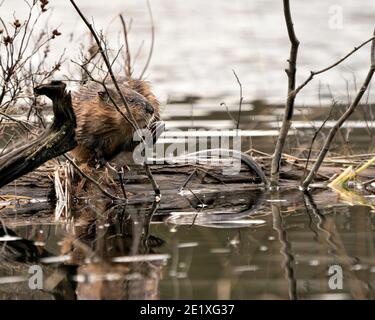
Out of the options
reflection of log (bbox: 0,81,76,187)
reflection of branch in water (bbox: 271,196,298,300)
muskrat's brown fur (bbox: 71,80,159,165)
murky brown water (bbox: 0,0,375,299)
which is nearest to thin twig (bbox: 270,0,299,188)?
murky brown water (bbox: 0,0,375,299)

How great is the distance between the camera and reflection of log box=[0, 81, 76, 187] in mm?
6059

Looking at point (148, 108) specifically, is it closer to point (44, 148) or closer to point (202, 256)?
point (44, 148)

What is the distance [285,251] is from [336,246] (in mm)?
331

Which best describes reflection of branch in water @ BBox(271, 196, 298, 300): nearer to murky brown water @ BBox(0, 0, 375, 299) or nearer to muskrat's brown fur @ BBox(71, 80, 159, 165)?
murky brown water @ BBox(0, 0, 375, 299)

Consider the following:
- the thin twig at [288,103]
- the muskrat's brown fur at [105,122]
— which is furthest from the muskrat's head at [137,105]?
the thin twig at [288,103]

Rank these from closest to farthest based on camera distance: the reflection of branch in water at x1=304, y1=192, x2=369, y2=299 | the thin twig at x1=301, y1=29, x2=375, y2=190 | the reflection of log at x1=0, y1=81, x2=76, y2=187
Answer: the reflection of branch in water at x1=304, y1=192, x2=369, y2=299
the reflection of log at x1=0, y1=81, x2=76, y2=187
the thin twig at x1=301, y1=29, x2=375, y2=190

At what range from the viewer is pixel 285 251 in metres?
5.59

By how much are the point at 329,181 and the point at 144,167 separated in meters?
1.58

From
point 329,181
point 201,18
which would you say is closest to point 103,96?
point 329,181

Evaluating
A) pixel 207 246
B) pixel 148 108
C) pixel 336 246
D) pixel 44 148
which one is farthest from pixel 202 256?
pixel 148 108

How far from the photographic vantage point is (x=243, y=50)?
14.5 meters

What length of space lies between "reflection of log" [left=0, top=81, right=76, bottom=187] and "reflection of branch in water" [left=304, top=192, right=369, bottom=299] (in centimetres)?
170

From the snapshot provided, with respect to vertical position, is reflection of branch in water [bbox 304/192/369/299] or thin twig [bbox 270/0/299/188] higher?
thin twig [bbox 270/0/299/188]

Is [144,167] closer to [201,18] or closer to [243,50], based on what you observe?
[243,50]
